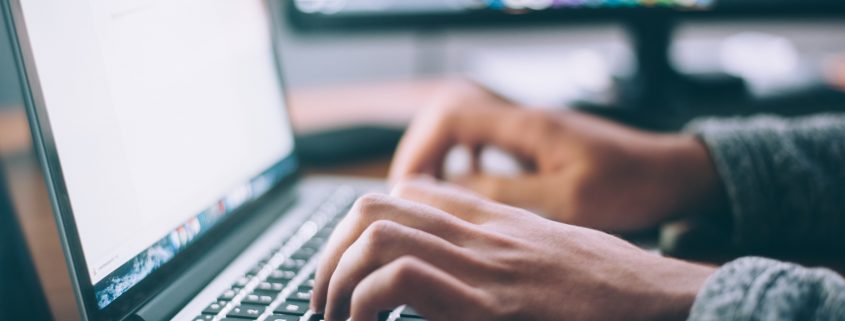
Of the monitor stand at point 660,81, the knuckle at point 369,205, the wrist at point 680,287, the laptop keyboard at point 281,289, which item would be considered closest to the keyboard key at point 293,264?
the laptop keyboard at point 281,289

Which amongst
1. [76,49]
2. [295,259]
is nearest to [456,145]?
[295,259]

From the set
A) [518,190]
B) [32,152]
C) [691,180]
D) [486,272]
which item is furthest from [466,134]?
[32,152]

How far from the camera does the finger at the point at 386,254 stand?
12.8 inches

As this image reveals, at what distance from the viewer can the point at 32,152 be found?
64cm

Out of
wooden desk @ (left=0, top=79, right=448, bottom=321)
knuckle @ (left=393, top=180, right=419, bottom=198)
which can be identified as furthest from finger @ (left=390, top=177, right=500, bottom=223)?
wooden desk @ (left=0, top=79, right=448, bottom=321)

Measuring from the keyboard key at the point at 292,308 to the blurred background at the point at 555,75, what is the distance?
0.31 meters

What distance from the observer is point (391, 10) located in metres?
0.83

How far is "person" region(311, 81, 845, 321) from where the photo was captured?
0.32 meters

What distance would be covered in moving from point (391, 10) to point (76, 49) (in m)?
0.51

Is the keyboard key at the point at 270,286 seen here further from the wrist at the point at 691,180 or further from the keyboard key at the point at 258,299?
the wrist at the point at 691,180

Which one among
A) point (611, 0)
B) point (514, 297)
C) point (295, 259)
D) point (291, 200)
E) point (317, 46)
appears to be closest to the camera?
point (514, 297)

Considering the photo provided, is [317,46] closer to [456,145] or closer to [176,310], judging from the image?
[456,145]

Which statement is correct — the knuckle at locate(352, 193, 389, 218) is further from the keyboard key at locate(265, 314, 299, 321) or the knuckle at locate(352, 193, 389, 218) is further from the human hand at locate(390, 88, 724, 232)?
the human hand at locate(390, 88, 724, 232)

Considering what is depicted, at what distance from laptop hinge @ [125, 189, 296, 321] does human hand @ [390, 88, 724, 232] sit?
13 cm
